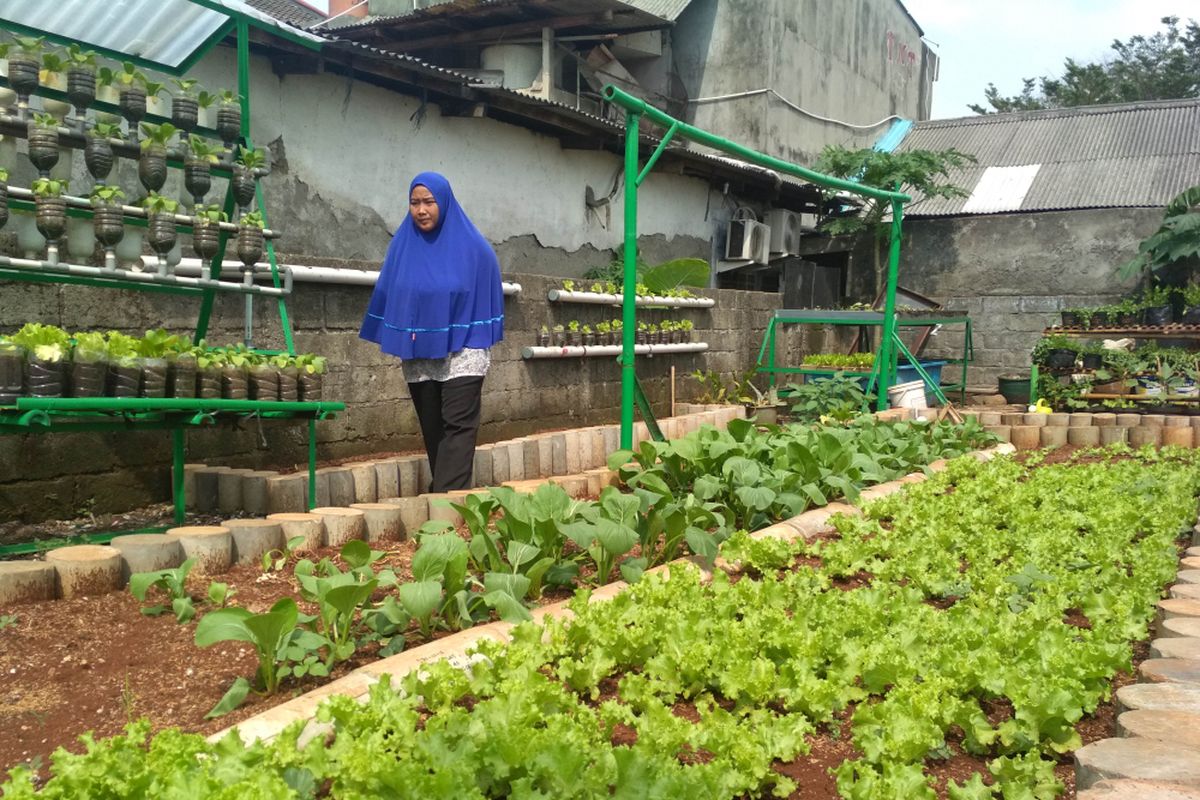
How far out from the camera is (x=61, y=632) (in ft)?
10.0

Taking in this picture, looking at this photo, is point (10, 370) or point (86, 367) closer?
point (10, 370)

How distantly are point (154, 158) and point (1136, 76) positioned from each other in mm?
38991

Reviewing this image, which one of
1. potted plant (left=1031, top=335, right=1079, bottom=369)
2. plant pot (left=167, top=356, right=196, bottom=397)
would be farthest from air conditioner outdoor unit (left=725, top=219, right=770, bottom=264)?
plant pot (left=167, top=356, right=196, bottom=397)

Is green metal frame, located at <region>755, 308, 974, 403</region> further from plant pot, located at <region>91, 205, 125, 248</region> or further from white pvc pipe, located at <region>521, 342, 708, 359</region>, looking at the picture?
plant pot, located at <region>91, 205, 125, 248</region>

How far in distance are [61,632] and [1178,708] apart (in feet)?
10.6

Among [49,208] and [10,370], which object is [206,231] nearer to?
[49,208]

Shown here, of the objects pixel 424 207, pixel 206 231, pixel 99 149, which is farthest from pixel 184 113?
pixel 424 207

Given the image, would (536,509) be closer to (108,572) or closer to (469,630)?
(469,630)

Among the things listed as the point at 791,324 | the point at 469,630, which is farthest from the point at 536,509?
the point at 791,324

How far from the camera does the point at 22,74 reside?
4.36m

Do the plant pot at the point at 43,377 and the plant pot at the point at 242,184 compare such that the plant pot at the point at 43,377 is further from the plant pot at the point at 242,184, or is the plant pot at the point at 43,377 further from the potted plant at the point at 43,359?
the plant pot at the point at 242,184

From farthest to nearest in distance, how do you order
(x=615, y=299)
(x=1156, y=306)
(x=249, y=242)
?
(x=1156, y=306) → (x=615, y=299) → (x=249, y=242)

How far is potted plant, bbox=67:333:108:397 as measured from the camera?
12.8 feet

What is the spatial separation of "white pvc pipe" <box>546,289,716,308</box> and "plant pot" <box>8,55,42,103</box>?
4.34m
